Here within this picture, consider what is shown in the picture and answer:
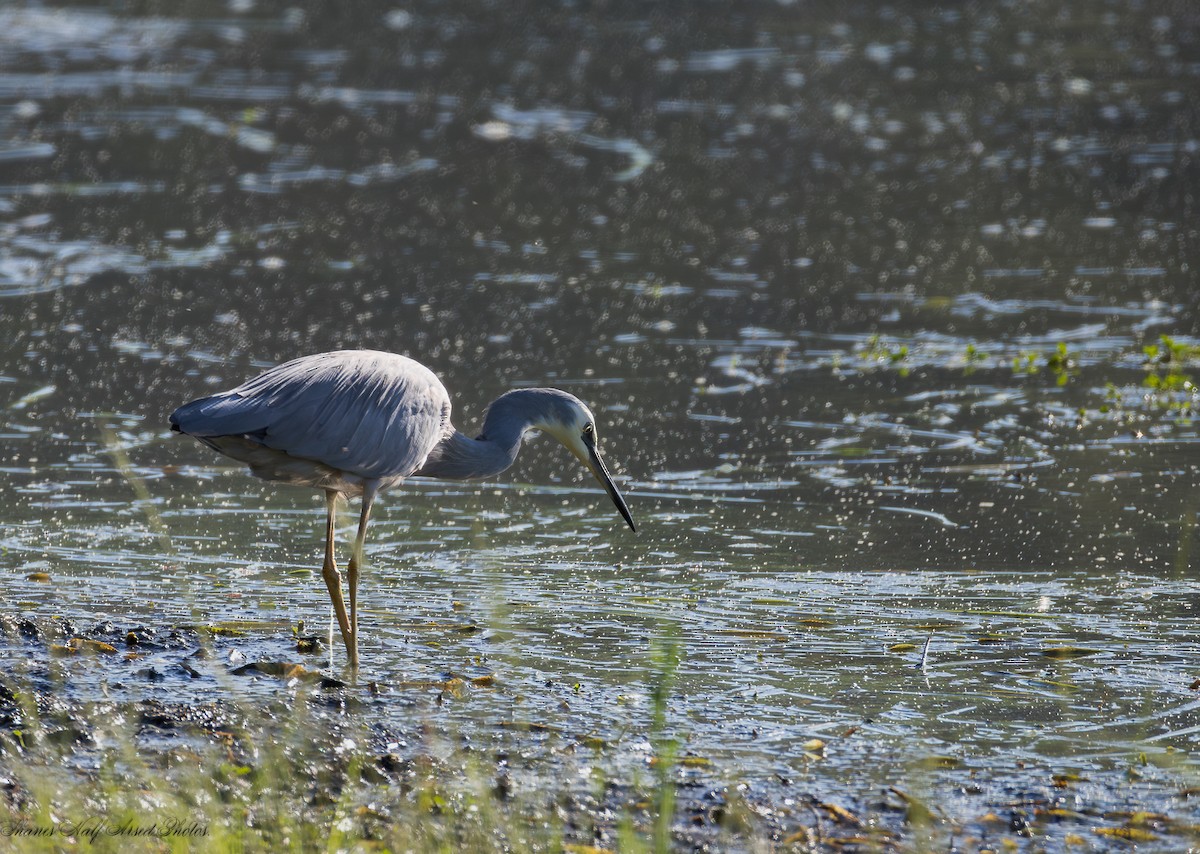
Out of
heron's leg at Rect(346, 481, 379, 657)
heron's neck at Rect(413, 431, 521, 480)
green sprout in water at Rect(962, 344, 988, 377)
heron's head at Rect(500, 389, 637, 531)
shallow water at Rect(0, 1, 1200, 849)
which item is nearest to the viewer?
shallow water at Rect(0, 1, 1200, 849)

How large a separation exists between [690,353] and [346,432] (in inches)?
181

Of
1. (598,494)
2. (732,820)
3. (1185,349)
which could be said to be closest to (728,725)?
(732,820)

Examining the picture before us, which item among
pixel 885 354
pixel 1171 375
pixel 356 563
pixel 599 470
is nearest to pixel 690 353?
pixel 885 354

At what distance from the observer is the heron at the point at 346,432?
232 inches

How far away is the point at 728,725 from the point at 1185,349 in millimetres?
5308

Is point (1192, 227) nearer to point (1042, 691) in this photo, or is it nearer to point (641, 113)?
point (641, 113)

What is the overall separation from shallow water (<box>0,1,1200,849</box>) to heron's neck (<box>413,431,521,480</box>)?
43 centimetres

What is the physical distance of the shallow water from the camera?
19.1 feet

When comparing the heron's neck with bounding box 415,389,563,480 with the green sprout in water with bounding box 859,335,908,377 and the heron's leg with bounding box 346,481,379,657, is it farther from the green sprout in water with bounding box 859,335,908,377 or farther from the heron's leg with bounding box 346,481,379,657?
the green sprout in water with bounding box 859,335,908,377

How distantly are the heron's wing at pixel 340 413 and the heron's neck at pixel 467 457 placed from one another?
0.08 metres

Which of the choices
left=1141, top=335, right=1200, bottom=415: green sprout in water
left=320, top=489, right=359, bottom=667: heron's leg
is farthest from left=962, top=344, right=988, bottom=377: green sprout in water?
left=320, top=489, right=359, bottom=667: heron's leg

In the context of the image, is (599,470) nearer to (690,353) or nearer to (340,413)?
(340,413)

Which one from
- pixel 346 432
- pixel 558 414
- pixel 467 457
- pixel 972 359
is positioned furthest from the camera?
pixel 972 359

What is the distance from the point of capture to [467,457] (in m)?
6.55
